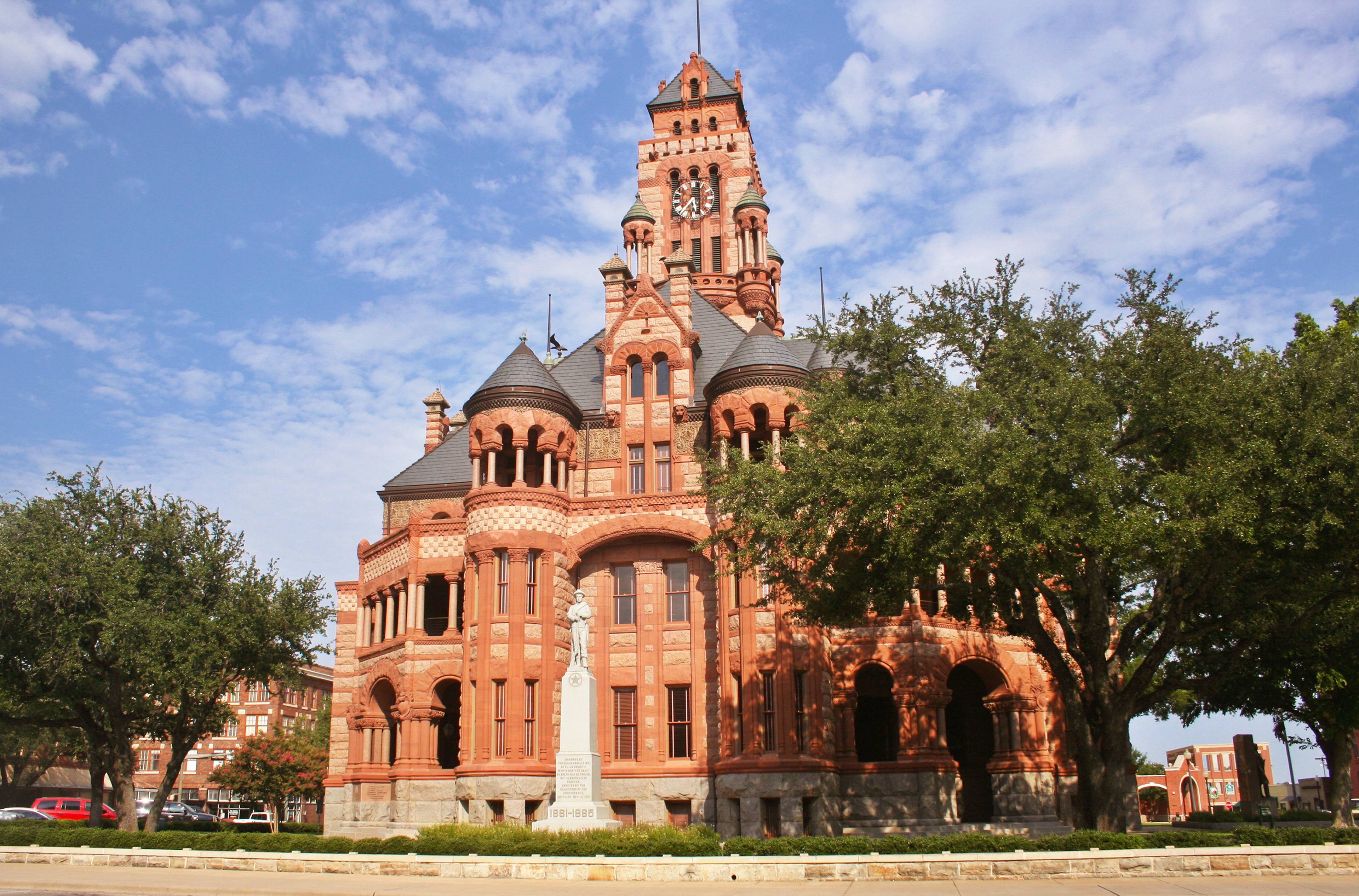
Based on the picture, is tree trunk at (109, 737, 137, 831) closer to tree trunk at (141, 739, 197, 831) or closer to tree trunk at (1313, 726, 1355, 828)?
tree trunk at (141, 739, 197, 831)

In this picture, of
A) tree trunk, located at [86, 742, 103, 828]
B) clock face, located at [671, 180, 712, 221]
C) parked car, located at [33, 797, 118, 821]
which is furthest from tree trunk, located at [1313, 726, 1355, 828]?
parked car, located at [33, 797, 118, 821]

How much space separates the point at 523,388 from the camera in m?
37.4

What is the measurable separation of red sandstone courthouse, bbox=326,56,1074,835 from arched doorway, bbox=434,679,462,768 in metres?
0.10

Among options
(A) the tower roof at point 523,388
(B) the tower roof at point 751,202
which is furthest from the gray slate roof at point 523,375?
(B) the tower roof at point 751,202

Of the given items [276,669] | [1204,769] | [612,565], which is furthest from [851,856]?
[1204,769]

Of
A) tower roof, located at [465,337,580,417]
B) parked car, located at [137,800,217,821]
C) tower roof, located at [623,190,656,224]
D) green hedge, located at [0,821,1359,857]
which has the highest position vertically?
tower roof, located at [623,190,656,224]

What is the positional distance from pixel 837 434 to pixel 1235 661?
10603mm

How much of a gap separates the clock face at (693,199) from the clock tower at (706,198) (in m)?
0.04

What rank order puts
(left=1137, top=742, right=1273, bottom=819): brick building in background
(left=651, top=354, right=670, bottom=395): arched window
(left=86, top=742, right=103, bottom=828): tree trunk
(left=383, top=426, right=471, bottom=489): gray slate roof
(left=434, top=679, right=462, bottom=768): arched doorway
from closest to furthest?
(left=86, top=742, right=103, bottom=828): tree trunk < (left=434, top=679, right=462, bottom=768): arched doorway < (left=651, top=354, right=670, bottom=395): arched window < (left=383, top=426, right=471, bottom=489): gray slate roof < (left=1137, top=742, right=1273, bottom=819): brick building in background

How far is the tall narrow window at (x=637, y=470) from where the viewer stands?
3875cm

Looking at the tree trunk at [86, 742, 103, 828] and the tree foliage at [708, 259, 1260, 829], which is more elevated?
the tree foliage at [708, 259, 1260, 829]

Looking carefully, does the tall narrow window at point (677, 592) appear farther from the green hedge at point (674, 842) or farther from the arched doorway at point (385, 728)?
the arched doorway at point (385, 728)

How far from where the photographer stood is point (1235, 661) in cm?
2406

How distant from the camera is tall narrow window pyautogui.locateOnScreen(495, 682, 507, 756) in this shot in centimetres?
3388
